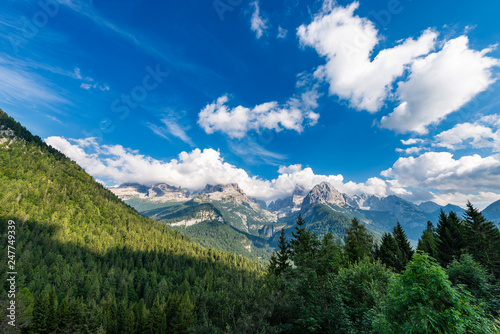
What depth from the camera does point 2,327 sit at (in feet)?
141

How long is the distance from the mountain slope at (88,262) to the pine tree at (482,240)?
45440mm

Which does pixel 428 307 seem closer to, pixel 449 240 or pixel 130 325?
pixel 449 240

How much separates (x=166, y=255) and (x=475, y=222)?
171618 millimetres

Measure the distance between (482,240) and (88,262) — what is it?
555 feet

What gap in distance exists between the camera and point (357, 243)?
5138cm

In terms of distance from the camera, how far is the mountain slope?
Result: 64812mm

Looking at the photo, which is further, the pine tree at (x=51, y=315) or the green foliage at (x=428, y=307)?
the pine tree at (x=51, y=315)

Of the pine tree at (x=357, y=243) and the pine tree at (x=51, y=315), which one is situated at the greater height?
the pine tree at (x=357, y=243)

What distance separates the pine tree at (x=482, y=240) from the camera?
36062mm

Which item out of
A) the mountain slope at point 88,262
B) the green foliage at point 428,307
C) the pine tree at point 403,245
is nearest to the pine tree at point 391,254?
the pine tree at point 403,245

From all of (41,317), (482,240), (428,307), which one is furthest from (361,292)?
(41,317)

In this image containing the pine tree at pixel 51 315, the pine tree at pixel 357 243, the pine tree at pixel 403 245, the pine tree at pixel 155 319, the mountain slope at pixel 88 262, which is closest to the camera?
the pine tree at pixel 357 243

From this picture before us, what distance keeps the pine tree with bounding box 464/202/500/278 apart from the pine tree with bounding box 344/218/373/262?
19364 mm

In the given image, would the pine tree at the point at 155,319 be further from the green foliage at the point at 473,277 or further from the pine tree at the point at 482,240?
the pine tree at the point at 482,240
